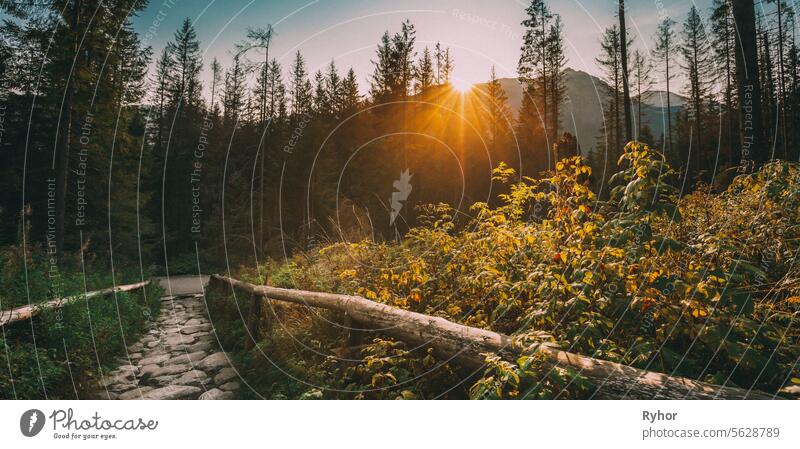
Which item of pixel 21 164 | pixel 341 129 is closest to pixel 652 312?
pixel 21 164

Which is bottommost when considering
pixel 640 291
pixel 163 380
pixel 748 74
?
pixel 163 380

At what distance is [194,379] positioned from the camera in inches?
184

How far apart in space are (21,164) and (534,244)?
20.6 m

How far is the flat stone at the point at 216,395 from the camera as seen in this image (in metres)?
4.10

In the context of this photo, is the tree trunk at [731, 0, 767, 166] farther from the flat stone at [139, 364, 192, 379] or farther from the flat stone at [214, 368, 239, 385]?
the flat stone at [139, 364, 192, 379]

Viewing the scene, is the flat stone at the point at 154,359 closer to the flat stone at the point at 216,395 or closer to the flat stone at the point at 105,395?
the flat stone at the point at 105,395

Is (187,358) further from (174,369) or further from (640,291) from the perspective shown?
(640,291)

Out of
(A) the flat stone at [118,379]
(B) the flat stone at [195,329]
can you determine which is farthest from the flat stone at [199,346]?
(A) the flat stone at [118,379]

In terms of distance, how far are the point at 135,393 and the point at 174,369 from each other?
0.74 meters

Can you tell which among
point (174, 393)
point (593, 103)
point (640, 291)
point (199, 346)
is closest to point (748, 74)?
point (640, 291)

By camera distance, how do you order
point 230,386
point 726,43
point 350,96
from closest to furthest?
point 230,386
point 726,43
point 350,96

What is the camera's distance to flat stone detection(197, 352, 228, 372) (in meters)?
5.11

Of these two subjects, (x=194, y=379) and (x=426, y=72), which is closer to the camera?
(x=194, y=379)
